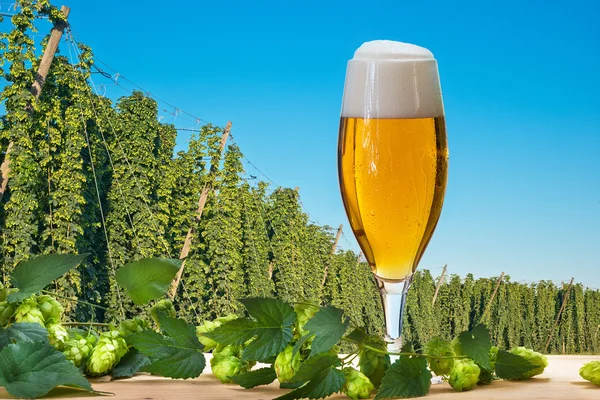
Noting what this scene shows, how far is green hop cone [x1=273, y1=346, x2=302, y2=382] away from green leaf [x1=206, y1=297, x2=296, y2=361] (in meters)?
0.02

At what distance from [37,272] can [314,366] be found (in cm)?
40

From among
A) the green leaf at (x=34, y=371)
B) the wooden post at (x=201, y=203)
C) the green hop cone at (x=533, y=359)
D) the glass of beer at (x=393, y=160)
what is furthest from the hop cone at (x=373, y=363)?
the wooden post at (x=201, y=203)

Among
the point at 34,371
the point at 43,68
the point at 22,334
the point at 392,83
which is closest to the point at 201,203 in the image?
the point at 43,68

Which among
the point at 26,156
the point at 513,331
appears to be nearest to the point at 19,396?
the point at 26,156

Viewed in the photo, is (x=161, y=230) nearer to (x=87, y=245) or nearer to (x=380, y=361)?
(x=87, y=245)

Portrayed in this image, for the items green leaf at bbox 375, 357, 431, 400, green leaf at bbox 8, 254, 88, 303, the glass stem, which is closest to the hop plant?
green leaf at bbox 375, 357, 431, 400

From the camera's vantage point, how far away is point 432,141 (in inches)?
46.0

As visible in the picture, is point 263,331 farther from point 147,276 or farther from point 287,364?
point 147,276

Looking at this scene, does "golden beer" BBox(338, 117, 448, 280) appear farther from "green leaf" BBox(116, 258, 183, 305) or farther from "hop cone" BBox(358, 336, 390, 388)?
"green leaf" BBox(116, 258, 183, 305)

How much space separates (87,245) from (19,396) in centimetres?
752

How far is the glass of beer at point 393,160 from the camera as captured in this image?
1.14m

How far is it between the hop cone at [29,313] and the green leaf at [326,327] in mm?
420

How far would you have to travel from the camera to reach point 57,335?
3.44ft

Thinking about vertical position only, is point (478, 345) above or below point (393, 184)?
below
